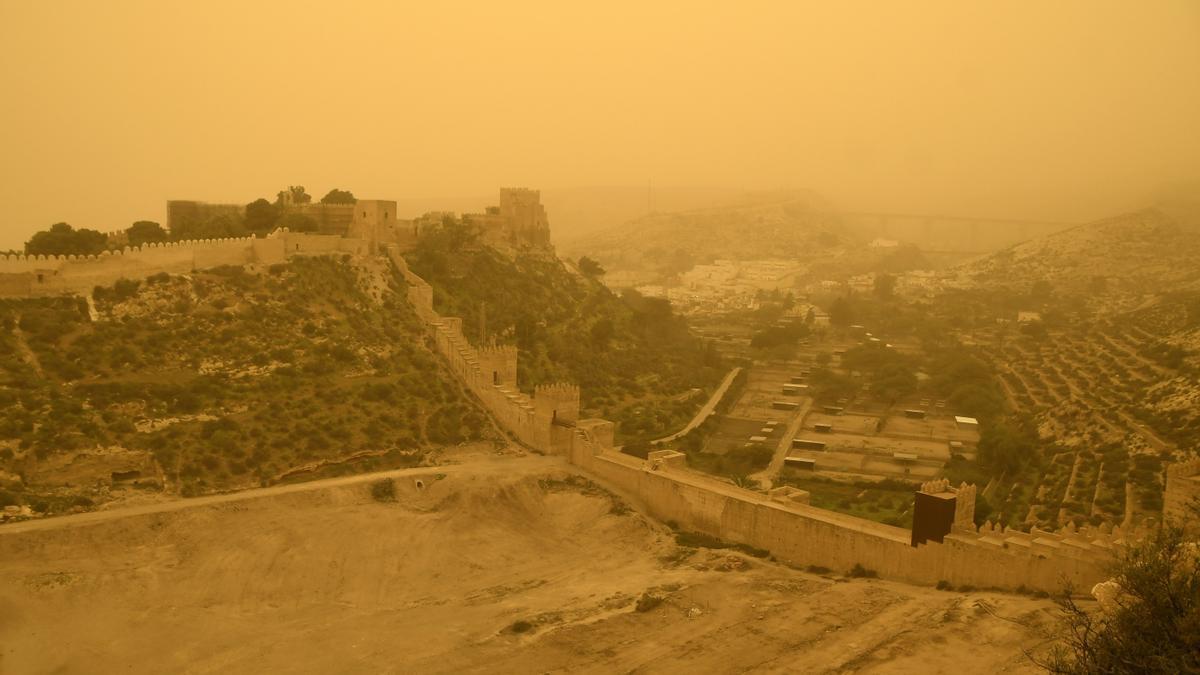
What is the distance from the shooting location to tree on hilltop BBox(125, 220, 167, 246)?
133 feet

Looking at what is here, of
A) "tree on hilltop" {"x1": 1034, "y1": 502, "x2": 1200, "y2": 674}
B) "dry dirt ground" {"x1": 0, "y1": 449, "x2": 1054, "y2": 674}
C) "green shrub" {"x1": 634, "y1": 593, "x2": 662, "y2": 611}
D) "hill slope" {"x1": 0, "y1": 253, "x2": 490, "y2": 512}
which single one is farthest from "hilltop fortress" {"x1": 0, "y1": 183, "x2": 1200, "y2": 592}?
"tree on hilltop" {"x1": 1034, "y1": 502, "x2": 1200, "y2": 674}

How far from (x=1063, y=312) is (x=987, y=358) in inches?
424

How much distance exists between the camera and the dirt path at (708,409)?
41.8 m

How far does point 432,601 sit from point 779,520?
8865mm

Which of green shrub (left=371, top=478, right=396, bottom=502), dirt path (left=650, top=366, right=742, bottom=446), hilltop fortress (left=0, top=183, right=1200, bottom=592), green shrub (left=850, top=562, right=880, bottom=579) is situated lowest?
dirt path (left=650, top=366, right=742, bottom=446)

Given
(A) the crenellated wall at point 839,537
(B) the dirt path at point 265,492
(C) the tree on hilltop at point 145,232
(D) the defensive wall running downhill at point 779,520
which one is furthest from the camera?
(C) the tree on hilltop at point 145,232

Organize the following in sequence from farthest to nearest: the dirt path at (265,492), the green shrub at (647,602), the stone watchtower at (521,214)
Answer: the stone watchtower at (521,214) < the dirt path at (265,492) < the green shrub at (647,602)

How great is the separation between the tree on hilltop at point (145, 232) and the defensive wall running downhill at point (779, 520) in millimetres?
12903

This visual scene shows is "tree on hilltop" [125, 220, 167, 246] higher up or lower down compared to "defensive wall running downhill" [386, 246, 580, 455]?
higher up

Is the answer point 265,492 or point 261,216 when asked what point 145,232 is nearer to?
point 261,216

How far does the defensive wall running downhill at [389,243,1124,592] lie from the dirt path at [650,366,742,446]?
804cm

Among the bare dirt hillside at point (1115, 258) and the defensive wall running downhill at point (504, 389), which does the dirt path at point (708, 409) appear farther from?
the bare dirt hillside at point (1115, 258)

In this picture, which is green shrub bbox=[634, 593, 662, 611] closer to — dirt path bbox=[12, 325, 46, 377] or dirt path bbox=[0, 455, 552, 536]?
dirt path bbox=[0, 455, 552, 536]

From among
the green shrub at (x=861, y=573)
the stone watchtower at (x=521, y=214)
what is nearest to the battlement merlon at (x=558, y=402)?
the green shrub at (x=861, y=573)
